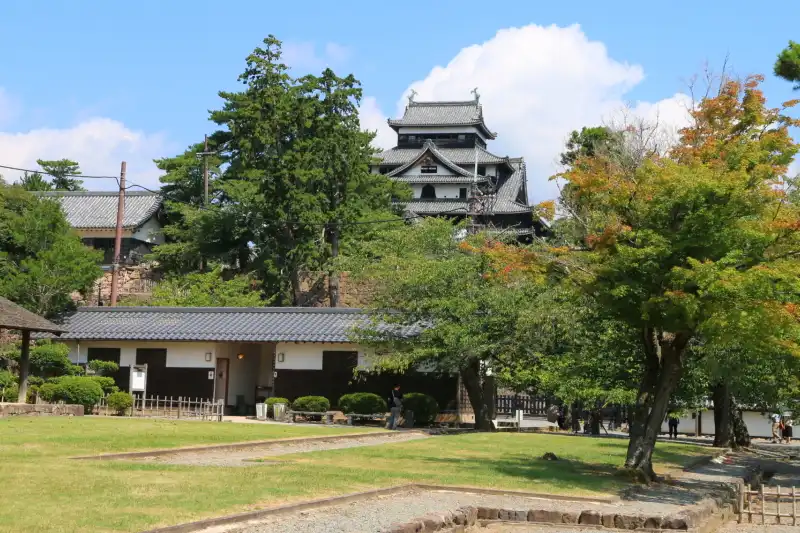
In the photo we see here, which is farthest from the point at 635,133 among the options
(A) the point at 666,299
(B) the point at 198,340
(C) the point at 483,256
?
(B) the point at 198,340

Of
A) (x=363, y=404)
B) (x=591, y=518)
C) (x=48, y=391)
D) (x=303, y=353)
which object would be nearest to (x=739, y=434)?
(x=363, y=404)

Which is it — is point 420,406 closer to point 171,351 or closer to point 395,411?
point 395,411

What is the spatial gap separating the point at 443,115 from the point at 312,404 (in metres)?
51.4

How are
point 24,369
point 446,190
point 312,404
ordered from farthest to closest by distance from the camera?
point 446,190 → point 312,404 → point 24,369

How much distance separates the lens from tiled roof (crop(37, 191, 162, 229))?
56.7m

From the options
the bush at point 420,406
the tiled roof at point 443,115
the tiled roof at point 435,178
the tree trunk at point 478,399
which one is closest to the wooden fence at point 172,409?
the bush at point 420,406

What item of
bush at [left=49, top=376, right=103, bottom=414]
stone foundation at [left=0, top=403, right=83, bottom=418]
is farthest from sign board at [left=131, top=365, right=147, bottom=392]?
stone foundation at [left=0, top=403, right=83, bottom=418]

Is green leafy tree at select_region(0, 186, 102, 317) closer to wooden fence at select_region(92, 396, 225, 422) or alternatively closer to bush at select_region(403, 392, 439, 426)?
wooden fence at select_region(92, 396, 225, 422)

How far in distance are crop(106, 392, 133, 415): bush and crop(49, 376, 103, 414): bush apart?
573mm

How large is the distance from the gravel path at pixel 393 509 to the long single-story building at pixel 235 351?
1888 cm

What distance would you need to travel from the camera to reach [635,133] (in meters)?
27.5

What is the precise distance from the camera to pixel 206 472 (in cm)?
1356

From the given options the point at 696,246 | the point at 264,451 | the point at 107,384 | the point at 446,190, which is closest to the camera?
the point at 696,246

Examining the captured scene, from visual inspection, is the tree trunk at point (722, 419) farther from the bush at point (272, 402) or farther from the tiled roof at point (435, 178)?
the tiled roof at point (435, 178)
